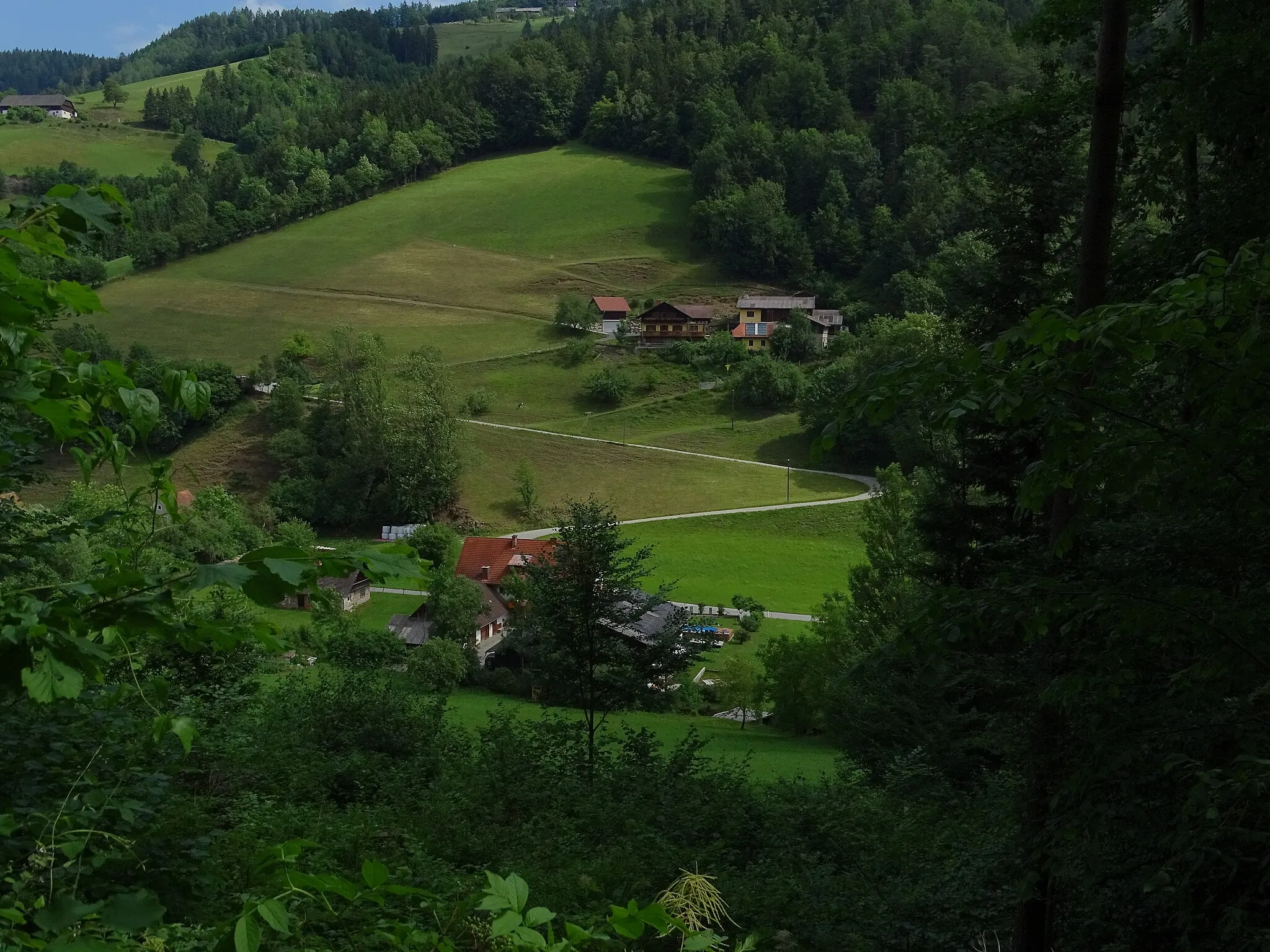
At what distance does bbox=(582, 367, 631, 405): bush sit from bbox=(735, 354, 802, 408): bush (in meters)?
7.32

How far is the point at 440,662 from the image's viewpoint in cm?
3112

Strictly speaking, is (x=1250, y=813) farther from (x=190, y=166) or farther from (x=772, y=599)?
(x=190, y=166)

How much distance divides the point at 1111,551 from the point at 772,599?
36.4m

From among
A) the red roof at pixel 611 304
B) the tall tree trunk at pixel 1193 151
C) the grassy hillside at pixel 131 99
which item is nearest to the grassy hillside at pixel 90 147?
the grassy hillside at pixel 131 99

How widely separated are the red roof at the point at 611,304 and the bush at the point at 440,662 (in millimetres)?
49472

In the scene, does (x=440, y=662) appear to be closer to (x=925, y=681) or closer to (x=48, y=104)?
(x=925, y=681)

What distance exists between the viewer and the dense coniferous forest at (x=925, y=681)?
97.3 inches

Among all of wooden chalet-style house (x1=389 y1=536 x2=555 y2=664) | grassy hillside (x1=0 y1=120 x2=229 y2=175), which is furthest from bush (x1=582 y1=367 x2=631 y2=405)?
grassy hillside (x1=0 y1=120 x2=229 y2=175)

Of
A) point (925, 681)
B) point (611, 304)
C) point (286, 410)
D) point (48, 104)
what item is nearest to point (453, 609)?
point (925, 681)

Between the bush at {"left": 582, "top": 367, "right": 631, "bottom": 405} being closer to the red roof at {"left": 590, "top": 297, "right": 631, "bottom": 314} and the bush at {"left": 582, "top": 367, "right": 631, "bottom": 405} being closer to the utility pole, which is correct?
the utility pole

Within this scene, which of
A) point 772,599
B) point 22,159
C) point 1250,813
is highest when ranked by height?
point 22,159

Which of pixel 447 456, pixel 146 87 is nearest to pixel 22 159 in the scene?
pixel 146 87

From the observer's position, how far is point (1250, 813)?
4.27m

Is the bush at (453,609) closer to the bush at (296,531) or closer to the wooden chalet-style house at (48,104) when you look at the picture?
the bush at (296,531)
